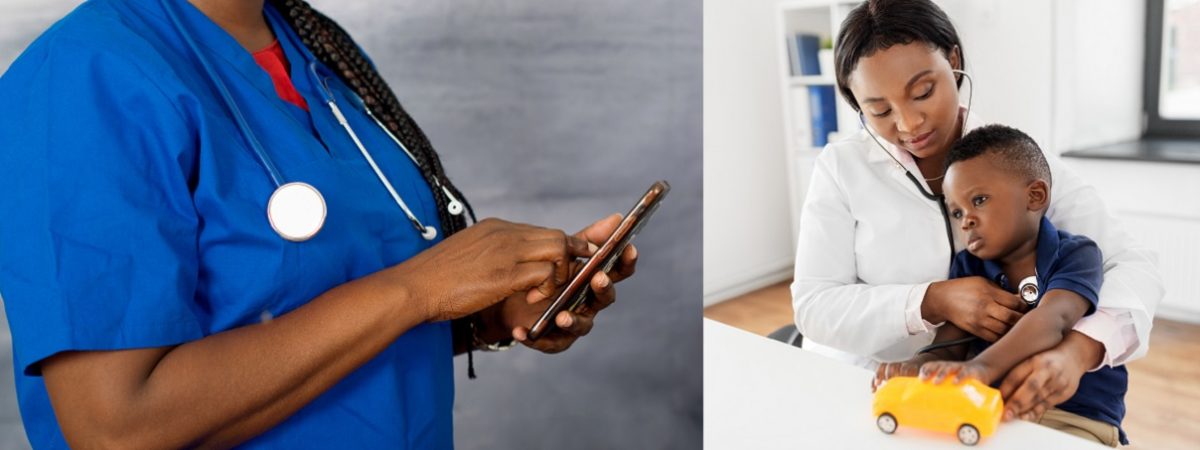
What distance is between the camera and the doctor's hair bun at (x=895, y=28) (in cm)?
95

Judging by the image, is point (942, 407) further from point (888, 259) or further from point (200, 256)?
point (200, 256)

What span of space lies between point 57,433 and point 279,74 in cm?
30

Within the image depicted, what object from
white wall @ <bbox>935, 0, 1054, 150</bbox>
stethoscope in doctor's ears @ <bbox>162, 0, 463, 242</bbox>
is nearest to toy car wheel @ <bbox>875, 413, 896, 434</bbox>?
white wall @ <bbox>935, 0, 1054, 150</bbox>

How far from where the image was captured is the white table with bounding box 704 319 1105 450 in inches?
34.1

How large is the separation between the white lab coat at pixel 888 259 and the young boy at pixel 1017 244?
0.03 meters

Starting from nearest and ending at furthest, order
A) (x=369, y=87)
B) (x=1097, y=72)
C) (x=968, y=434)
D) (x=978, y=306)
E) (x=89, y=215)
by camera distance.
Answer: (x=89, y=215) < (x=369, y=87) < (x=968, y=434) < (x=978, y=306) < (x=1097, y=72)

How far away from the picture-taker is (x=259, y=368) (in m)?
0.50

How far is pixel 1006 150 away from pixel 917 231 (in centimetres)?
14

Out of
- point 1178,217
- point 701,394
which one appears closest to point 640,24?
point 701,394

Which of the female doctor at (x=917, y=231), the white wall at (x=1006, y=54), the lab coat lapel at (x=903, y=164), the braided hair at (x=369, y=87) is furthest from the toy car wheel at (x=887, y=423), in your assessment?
the braided hair at (x=369, y=87)

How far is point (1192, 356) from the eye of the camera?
103 cm

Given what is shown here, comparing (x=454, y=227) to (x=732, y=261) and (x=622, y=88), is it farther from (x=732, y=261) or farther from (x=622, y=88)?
(x=732, y=261)

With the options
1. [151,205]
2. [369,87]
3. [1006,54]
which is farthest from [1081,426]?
[151,205]

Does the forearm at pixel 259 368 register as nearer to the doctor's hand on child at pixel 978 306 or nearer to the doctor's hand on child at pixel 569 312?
the doctor's hand on child at pixel 569 312
